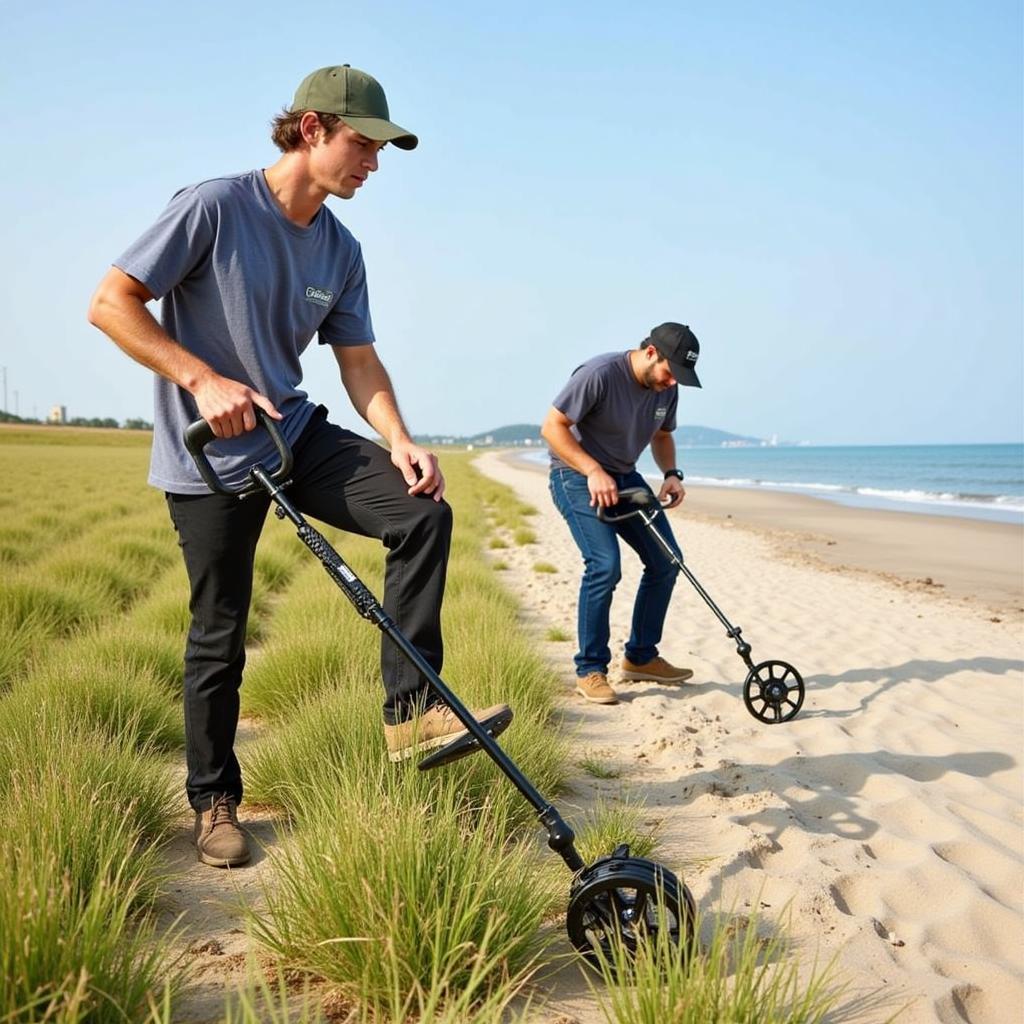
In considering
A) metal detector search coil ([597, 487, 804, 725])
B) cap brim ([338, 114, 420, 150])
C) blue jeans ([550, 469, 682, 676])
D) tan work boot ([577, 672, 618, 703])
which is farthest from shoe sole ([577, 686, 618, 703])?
cap brim ([338, 114, 420, 150])

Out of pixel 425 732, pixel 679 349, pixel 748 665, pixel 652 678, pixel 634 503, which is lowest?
pixel 652 678

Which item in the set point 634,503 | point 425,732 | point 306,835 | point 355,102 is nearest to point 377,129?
point 355,102

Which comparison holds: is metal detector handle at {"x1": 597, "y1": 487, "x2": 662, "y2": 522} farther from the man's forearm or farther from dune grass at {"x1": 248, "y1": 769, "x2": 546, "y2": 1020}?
dune grass at {"x1": 248, "y1": 769, "x2": 546, "y2": 1020}

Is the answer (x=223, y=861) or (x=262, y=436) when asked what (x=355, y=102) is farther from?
(x=223, y=861)

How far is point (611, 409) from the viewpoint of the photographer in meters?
5.49

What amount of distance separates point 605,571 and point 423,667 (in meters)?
2.99

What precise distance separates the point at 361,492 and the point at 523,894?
1.31m

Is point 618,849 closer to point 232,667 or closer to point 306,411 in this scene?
point 232,667

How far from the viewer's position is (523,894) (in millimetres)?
2246

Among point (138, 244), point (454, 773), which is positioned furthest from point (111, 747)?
point (138, 244)

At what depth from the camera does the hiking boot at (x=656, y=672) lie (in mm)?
5762

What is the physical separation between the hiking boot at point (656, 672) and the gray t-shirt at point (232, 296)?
3340 millimetres

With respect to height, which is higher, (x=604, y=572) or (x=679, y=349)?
(x=679, y=349)

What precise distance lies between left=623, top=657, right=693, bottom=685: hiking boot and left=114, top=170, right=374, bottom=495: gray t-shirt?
11.0 ft
